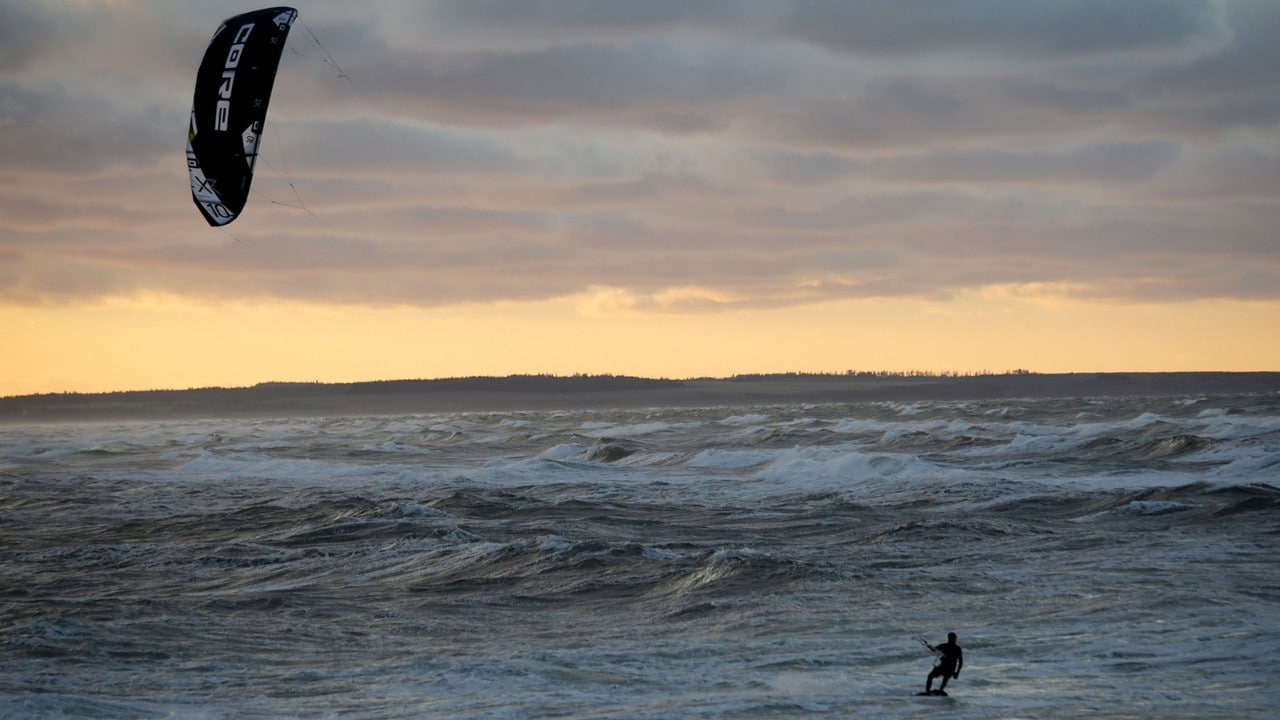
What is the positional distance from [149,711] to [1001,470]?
28585 mm

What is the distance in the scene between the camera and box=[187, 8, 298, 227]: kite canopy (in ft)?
65.3

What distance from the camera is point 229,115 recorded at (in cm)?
1991

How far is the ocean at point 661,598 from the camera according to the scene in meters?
12.1

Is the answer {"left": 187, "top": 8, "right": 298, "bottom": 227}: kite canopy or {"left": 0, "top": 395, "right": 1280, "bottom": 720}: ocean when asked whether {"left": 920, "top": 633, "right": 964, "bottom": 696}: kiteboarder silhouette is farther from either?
{"left": 187, "top": 8, "right": 298, "bottom": 227}: kite canopy

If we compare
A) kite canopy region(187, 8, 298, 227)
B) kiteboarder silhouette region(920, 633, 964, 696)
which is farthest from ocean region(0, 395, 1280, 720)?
kite canopy region(187, 8, 298, 227)

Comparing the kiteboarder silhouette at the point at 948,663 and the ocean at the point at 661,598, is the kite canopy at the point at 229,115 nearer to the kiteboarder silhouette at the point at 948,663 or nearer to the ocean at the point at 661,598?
the ocean at the point at 661,598

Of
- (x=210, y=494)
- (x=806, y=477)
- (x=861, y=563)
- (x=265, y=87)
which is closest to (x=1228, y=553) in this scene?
(x=861, y=563)

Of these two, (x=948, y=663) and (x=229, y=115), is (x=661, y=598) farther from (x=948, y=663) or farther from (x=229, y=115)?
(x=229, y=115)

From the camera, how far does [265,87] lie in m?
20.1

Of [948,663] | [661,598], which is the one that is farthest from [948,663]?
[661,598]

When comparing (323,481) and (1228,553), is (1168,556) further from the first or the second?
(323,481)

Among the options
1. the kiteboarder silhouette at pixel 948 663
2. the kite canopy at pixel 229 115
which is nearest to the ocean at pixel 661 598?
the kiteboarder silhouette at pixel 948 663

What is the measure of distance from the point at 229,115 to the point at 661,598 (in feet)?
32.2

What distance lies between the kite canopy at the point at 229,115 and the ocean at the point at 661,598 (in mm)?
5874
